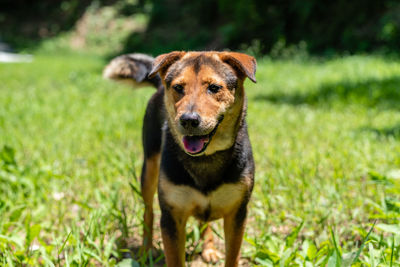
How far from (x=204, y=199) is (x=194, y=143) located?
14.8 inches

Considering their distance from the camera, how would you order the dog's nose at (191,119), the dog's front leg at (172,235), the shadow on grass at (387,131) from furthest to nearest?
the shadow on grass at (387,131), the dog's front leg at (172,235), the dog's nose at (191,119)

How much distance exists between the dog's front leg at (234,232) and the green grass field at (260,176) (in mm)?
196

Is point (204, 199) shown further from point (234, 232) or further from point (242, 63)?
point (242, 63)

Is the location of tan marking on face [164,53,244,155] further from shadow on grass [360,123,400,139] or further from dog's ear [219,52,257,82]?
shadow on grass [360,123,400,139]

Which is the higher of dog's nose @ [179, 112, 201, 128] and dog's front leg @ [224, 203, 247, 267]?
dog's nose @ [179, 112, 201, 128]

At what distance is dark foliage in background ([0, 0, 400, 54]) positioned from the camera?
15.0 meters

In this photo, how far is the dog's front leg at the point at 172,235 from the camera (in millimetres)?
2734

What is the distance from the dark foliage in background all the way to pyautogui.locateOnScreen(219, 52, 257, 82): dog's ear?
967cm

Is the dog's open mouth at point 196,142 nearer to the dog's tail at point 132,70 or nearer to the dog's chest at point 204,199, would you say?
the dog's chest at point 204,199

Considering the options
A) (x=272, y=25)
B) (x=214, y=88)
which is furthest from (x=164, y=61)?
(x=272, y=25)

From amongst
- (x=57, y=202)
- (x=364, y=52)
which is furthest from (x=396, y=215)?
(x=364, y=52)

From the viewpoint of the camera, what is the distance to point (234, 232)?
2.82 metres

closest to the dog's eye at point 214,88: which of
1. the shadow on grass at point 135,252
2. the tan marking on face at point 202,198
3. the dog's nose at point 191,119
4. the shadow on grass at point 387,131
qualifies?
the dog's nose at point 191,119

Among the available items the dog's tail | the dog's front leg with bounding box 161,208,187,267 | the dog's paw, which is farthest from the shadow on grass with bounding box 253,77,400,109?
the dog's front leg with bounding box 161,208,187,267
